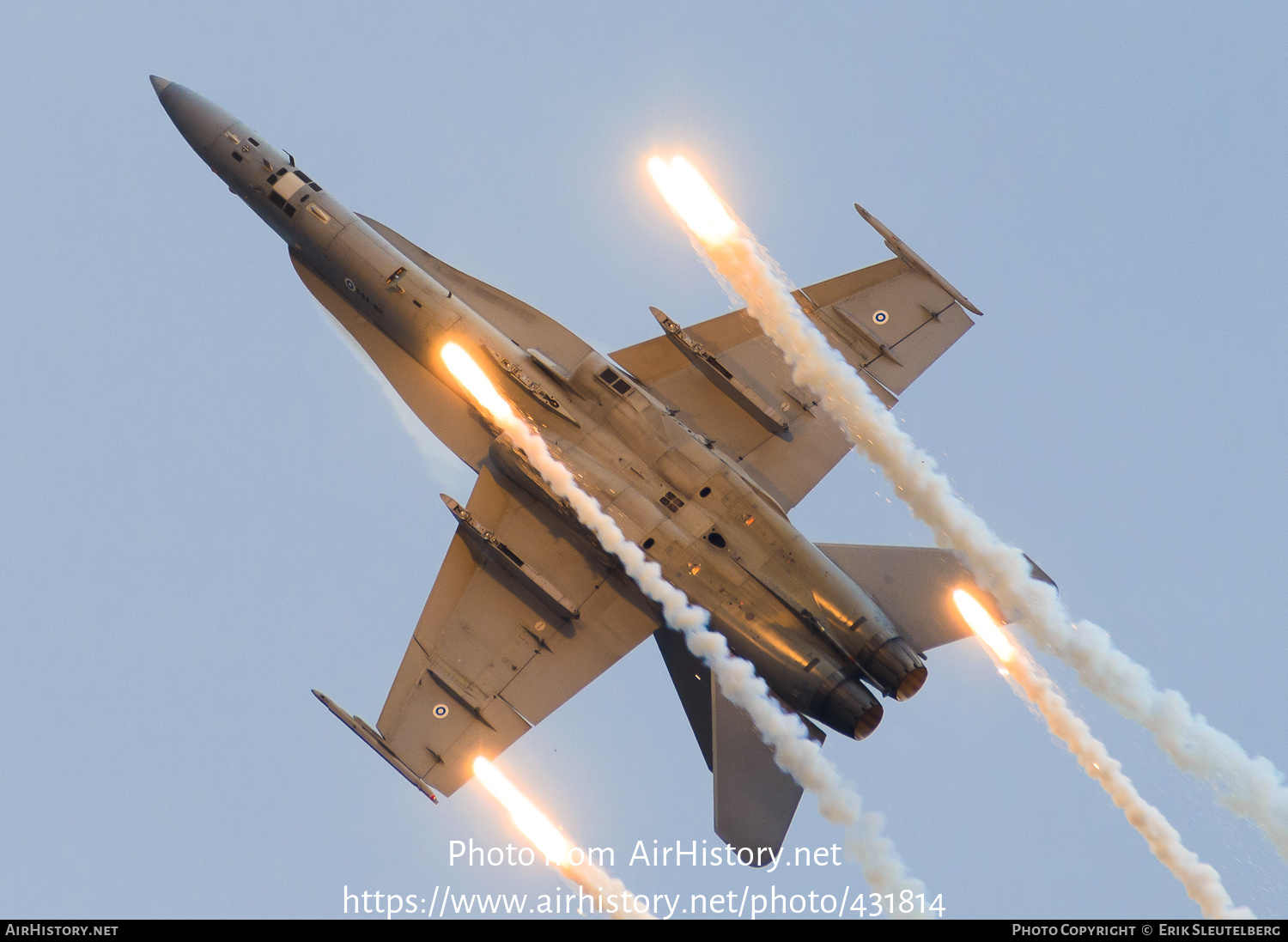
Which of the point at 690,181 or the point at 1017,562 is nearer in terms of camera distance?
the point at 1017,562

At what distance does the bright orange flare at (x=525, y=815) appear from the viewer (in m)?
31.9

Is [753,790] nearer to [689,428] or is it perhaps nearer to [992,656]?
[992,656]

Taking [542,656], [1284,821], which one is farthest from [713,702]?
[1284,821]

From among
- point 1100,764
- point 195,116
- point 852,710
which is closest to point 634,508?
point 852,710

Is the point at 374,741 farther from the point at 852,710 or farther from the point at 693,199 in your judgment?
the point at 693,199

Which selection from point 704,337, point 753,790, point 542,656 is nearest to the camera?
point 753,790

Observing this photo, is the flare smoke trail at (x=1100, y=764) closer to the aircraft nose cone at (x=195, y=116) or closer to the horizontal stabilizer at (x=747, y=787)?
the horizontal stabilizer at (x=747, y=787)

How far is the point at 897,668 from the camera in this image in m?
31.0

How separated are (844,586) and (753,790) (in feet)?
15.2

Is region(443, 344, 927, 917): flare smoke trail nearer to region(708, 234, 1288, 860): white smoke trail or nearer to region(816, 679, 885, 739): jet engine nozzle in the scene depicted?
region(816, 679, 885, 739): jet engine nozzle

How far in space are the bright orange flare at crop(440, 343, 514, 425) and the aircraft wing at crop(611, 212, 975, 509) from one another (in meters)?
3.38

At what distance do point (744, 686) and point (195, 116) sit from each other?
19305 millimetres

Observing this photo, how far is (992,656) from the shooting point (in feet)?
105

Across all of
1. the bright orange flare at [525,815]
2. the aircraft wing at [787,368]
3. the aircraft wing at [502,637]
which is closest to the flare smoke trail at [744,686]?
the aircraft wing at [502,637]
